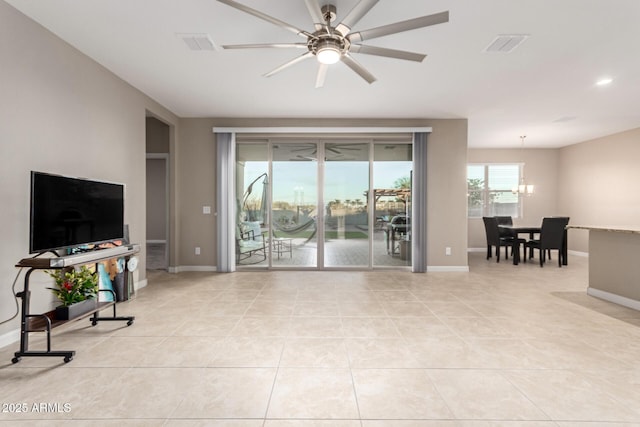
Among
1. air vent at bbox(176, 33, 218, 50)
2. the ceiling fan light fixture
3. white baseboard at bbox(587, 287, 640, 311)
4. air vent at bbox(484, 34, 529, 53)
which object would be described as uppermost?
air vent at bbox(176, 33, 218, 50)

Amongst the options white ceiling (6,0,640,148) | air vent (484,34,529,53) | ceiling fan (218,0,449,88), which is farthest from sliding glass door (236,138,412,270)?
ceiling fan (218,0,449,88)

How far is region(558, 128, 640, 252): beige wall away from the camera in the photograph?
247 inches

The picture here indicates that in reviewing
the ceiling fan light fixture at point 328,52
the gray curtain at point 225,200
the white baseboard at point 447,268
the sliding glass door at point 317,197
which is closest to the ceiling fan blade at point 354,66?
the ceiling fan light fixture at point 328,52

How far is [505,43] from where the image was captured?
2.95m

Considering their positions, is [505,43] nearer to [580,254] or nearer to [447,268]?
[447,268]

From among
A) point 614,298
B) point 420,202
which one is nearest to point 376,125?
point 420,202

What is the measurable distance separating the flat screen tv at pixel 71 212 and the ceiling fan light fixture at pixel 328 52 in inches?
91.0

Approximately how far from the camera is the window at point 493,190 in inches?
321

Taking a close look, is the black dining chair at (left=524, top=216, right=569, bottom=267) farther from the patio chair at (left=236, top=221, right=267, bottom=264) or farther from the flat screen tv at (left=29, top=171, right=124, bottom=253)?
the flat screen tv at (left=29, top=171, right=124, bottom=253)

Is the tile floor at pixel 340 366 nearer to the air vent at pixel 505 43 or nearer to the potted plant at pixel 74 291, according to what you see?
the potted plant at pixel 74 291

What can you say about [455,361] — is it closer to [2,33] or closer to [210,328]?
[210,328]

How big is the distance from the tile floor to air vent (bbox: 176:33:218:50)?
9.08 feet

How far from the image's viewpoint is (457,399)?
1810 mm

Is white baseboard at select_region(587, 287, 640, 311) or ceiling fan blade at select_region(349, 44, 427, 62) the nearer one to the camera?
ceiling fan blade at select_region(349, 44, 427, 62)
